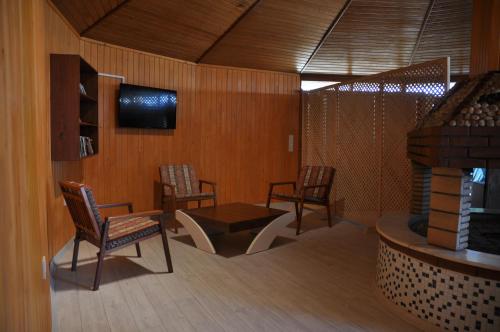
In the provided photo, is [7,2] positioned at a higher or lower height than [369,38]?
lower

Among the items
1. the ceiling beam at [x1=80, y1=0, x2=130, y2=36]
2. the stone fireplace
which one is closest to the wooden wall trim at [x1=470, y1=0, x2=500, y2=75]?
the stone fireplace

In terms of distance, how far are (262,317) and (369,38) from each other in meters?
4.89

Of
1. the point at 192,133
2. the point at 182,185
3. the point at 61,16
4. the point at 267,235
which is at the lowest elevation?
the point at 267,235

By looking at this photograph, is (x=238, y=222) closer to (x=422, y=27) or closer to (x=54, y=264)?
(x=54, y=264)

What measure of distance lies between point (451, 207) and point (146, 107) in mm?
4081

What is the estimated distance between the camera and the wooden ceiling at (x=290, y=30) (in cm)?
451

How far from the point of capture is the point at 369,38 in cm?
597

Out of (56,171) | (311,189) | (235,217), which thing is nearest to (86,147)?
(56,171)

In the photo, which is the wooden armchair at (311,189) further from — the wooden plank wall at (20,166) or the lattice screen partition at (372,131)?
the wooden plank wall at (20,166)

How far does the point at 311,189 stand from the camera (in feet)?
17.9

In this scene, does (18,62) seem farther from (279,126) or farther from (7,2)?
(279,126)

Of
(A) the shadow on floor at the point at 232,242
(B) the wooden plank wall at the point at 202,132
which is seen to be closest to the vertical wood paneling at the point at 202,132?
(B) the wooden plank wall at the point at 202,132

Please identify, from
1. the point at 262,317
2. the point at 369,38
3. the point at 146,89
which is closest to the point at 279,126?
the point at 369,38

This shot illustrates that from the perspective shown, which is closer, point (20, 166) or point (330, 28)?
point (20, 166)
